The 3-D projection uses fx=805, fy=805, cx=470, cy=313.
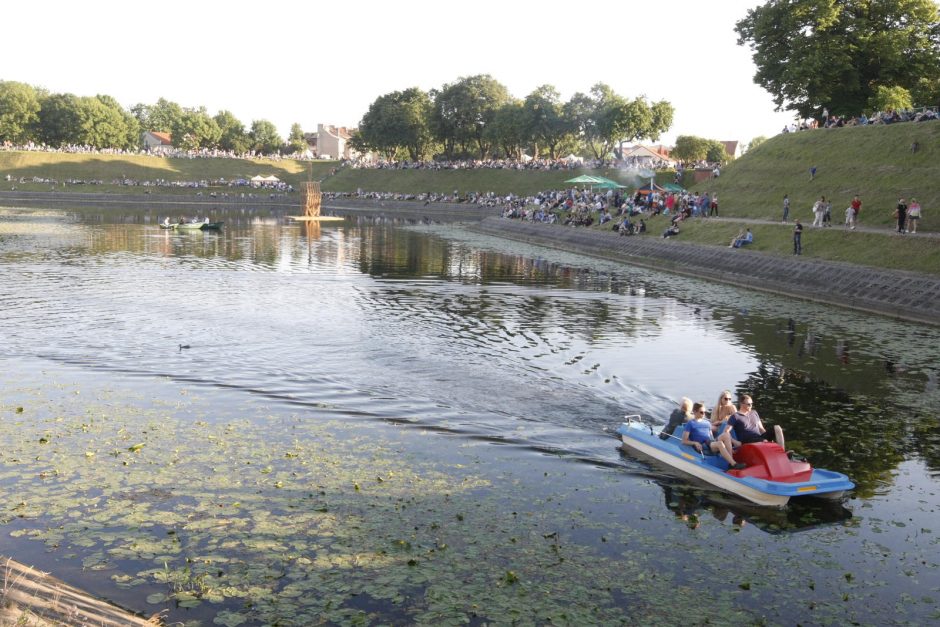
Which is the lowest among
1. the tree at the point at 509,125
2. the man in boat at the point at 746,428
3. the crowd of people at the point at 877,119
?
the man in boat at the point at 746,428

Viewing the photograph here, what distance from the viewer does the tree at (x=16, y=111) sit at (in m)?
141

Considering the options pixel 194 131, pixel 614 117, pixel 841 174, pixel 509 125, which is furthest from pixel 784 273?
pixel 194 131

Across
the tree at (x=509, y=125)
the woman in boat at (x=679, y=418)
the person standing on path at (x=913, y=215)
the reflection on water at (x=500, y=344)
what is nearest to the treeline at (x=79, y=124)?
the tree at (x=509, y=125)

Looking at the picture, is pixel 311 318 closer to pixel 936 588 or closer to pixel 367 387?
pixel 367 387

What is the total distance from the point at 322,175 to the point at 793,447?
128 metres

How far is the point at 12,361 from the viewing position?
65.4ft

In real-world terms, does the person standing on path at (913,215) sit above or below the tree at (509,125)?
below

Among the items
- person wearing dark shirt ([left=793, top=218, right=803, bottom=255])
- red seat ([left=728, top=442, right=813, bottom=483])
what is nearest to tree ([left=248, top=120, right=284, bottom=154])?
person wearing dark shirt ([left=793, top=218, right=803, bottom=255])

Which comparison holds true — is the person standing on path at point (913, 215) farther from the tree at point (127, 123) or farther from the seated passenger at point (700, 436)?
the tree at point (127, 123)

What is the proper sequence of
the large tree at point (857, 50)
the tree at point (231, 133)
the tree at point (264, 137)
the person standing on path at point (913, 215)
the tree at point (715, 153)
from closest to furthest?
the person standing on path at point (913, 215) → the large tree at point (857, 50) → the tree at point (715, 153) → the tree at point (231, 133) → the tree at point (264, 137)

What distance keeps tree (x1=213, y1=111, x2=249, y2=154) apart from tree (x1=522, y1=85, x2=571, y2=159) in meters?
81.3

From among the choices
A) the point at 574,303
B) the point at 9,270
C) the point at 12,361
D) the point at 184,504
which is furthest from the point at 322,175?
the point at 184,504

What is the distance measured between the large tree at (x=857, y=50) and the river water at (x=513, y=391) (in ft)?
106

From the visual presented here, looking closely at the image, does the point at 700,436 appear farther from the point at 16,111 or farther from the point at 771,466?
the point at 16,111
